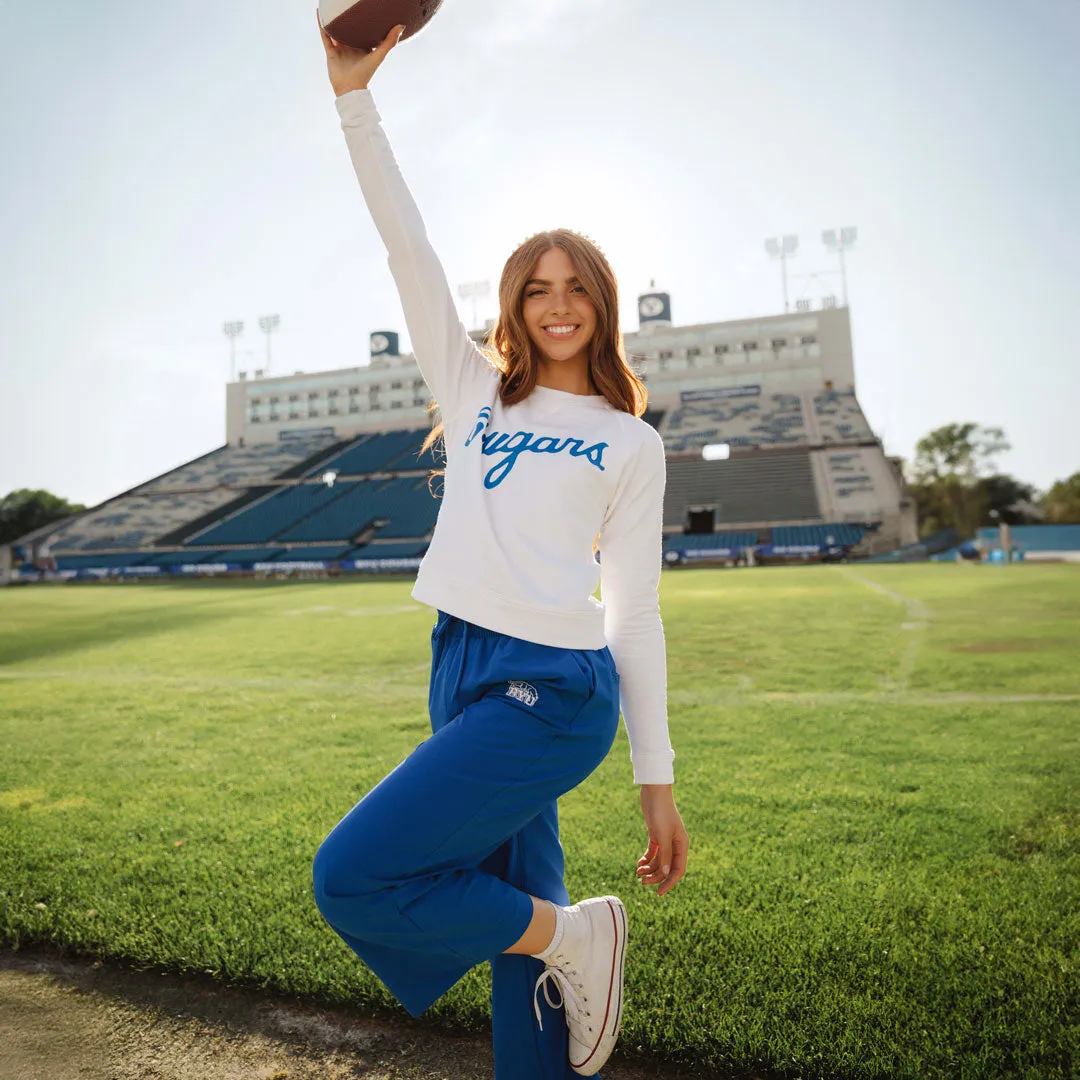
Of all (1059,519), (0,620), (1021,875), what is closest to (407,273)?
(1021,875)

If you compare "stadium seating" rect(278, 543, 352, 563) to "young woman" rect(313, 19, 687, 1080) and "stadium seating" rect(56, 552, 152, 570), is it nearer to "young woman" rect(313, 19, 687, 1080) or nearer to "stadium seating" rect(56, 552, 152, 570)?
"stadium seating" rect(56, 552, 152, 570)

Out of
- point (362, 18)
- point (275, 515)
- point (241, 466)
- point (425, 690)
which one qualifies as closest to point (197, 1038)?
point (362, 18)

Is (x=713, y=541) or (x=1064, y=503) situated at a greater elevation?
(x=1064, y=503)

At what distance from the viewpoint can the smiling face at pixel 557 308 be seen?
167cm

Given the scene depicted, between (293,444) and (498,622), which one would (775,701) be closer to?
(498,622)

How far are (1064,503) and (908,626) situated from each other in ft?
166

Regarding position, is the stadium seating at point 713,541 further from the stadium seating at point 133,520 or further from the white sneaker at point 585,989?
the white sneaker at point 585,989

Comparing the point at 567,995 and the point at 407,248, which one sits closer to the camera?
the point at 567,995

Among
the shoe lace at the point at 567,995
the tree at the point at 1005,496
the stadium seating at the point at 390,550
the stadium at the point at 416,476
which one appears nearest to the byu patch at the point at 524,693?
the shoe lace at the point at 567,995

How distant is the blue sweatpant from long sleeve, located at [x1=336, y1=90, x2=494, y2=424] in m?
0.57

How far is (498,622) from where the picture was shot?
4.75 feet

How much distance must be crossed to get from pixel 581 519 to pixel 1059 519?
5830 centimetres

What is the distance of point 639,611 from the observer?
5.22 feet

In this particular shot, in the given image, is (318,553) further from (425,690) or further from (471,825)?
(471,825)
